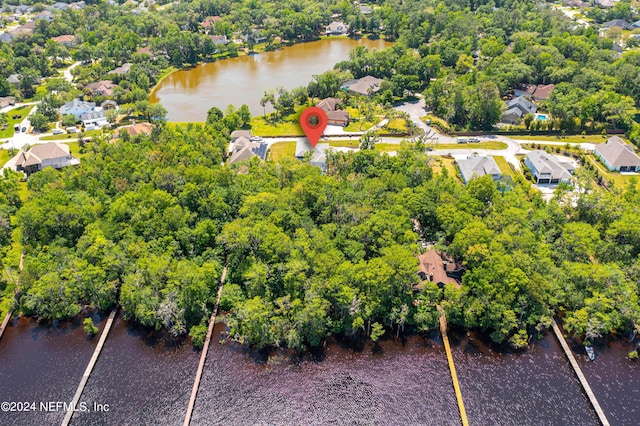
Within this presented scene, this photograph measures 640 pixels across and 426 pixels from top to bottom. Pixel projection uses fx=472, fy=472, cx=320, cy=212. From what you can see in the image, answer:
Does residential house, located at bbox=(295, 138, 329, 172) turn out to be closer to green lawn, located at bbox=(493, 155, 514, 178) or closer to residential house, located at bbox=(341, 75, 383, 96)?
residential house, located at bbox=(341, 75, 383, 96)

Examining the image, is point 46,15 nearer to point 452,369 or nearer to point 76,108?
point 76,108

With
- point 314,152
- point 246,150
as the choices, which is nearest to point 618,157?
point 314,152

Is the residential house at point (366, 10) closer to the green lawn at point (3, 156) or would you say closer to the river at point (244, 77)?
the river at point (244, 77)

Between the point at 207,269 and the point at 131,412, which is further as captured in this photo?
the point at 207,269

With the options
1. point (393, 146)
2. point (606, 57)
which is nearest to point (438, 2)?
point (606, 57)

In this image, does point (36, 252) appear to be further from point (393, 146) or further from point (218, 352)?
point (393, 146)

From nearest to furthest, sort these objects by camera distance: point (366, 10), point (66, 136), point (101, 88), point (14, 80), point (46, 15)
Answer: point (66, 136) → point (101, 88) → point (14, 80) → point (46, 15) → point (366, 10)

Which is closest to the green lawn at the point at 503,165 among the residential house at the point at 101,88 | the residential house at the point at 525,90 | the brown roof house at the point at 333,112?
the brown roof house at the point at 333,112
